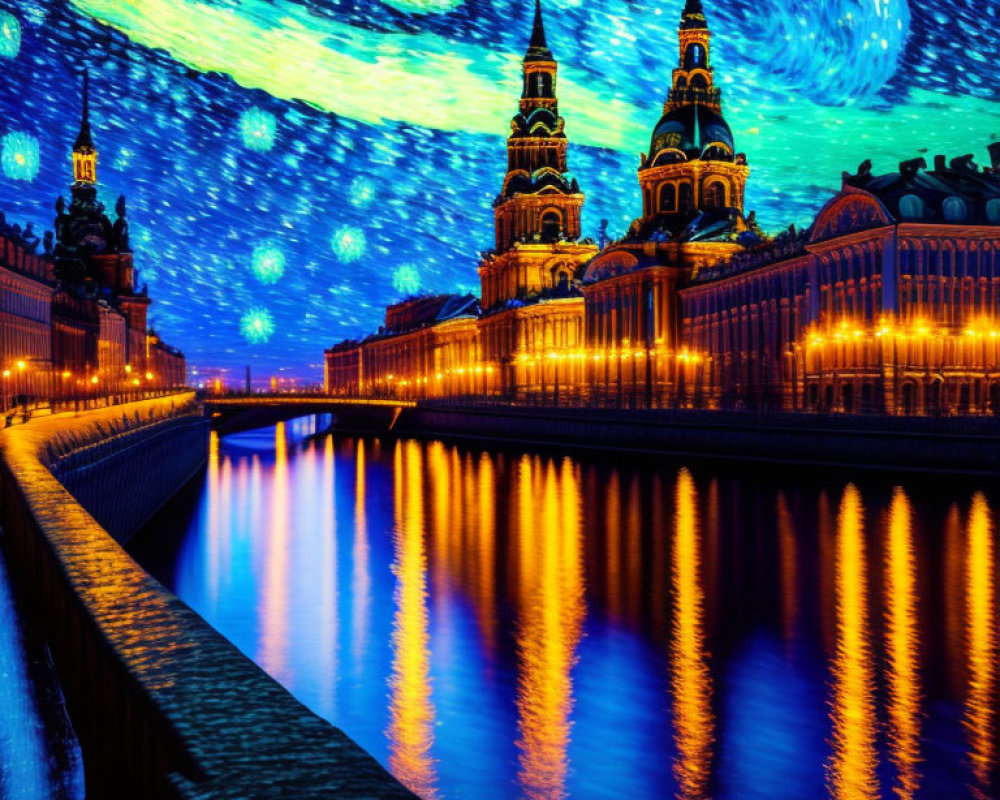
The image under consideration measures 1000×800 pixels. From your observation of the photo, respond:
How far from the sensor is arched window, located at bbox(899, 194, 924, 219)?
203ft

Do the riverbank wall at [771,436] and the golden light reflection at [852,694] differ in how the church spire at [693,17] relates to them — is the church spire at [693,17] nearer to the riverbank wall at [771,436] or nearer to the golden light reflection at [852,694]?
the riverbank wall at [771,436]

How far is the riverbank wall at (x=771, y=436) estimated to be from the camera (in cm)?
4472

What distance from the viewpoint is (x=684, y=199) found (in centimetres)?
10969

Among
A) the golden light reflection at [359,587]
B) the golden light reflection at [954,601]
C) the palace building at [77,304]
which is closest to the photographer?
the golden light reflection at [954,601]

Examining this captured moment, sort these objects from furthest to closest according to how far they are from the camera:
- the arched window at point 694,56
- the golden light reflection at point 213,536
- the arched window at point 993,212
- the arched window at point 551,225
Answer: the arched window at point 551,225
the arched window at point 694,56
the arched window at point 993,212
the golden light reflection at point 213,536

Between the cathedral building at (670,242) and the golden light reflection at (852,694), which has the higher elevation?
the cathedral building at (670,242)

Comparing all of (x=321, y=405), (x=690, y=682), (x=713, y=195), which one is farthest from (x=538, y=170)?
(x=690, y=682)

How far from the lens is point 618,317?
10562 cm

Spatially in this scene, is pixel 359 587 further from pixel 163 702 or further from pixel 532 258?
pixel 532 258

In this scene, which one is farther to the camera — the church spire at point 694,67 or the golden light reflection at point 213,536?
the church spire at point 694,67

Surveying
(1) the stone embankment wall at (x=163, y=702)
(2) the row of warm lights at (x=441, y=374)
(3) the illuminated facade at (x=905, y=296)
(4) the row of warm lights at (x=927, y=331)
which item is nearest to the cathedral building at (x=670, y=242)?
(3) the illuminated facade at (x=905, y=296)

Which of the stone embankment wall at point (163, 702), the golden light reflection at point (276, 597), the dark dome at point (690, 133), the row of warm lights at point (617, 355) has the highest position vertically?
the dark dome at point (690, 133)

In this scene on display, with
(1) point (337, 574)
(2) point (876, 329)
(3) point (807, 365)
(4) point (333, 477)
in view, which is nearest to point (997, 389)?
(2) point (876, 329)

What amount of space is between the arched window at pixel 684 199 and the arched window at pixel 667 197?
762mm
